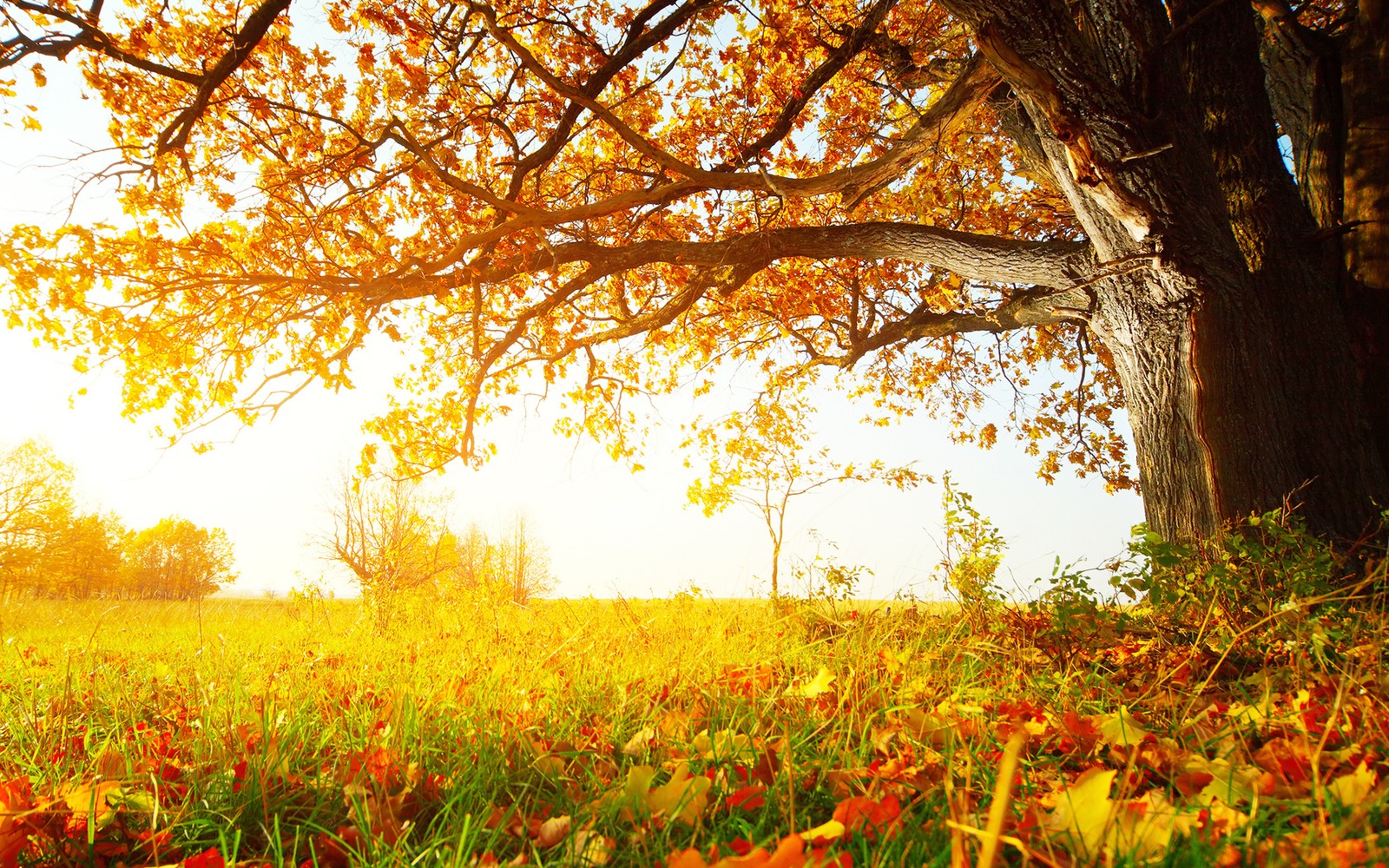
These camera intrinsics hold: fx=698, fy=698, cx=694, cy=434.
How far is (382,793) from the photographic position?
182cm

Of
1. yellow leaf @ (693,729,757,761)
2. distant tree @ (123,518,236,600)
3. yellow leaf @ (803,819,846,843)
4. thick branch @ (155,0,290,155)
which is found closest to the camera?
yellow leaf @ (803,819,846,843)

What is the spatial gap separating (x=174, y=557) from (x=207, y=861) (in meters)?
49.1

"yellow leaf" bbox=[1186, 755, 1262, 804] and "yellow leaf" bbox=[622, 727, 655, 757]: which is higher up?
"yellow leaf" bbox=[1186, 755, 1262, 804]

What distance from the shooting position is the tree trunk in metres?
4.60

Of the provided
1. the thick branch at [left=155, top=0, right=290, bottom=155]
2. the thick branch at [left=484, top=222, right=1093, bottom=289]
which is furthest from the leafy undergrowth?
the thick branch at [left=155, top=0, right=290, bottom=155]

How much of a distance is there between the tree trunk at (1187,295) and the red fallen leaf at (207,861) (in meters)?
5.18

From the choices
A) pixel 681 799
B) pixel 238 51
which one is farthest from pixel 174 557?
pixel 681 799

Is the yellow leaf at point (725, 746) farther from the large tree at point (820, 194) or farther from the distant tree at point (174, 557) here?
the distant tree at point (174, 557)

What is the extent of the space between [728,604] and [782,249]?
3.21 m

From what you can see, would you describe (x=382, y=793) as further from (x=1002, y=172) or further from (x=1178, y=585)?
(x=1002, y=172)

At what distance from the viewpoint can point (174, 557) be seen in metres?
40.6

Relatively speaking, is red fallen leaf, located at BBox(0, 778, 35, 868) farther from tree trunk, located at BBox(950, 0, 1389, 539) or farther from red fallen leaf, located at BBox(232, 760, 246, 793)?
tree trunk, located at BBox(950, 0, 1389, 539)

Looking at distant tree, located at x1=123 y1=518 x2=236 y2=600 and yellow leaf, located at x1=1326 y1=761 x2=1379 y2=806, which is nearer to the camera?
yellow leaf, located at x1=1326 y1=761 x2=1379 y2=806

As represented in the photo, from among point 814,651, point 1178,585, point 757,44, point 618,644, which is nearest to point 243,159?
point 757,44
